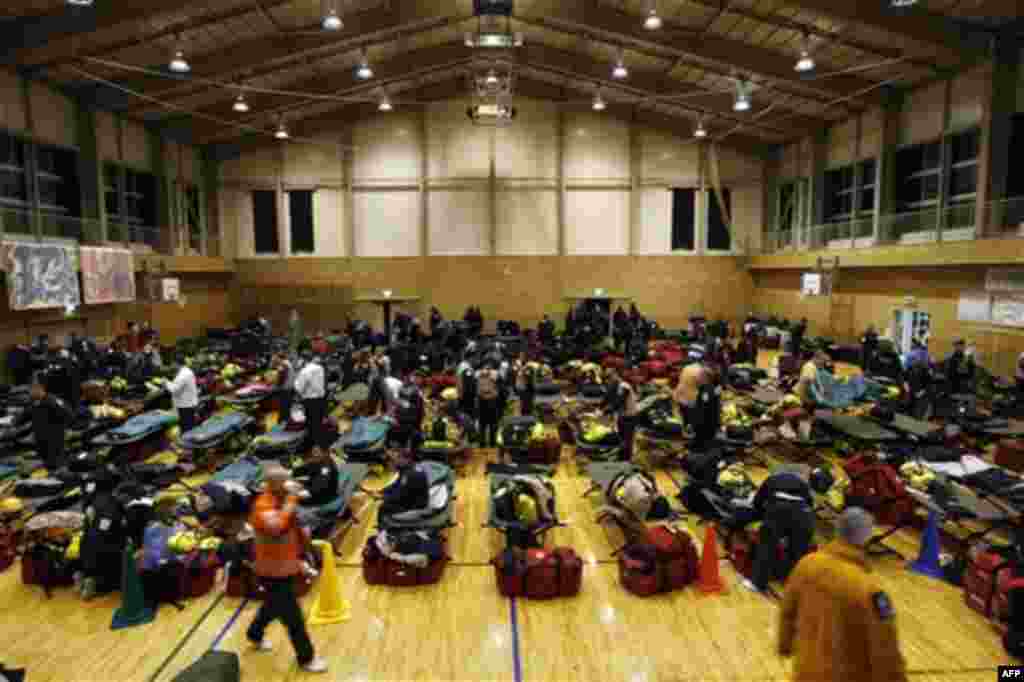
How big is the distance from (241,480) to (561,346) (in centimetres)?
1228

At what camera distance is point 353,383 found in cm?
1606

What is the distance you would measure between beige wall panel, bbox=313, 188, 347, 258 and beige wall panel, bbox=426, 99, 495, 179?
4.42m

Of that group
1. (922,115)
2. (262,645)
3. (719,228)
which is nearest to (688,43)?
(922,115)

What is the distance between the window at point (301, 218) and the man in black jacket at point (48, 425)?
60.8ft

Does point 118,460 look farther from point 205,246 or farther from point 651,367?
point 205,246

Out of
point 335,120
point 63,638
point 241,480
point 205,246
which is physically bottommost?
point 63,638

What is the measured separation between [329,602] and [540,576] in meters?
2.19

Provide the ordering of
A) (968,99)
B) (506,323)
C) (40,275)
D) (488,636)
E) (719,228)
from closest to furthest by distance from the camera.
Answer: (488,636) < (40,275) < (968,99) < (506,323) < (719,228)

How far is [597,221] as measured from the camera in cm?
2747

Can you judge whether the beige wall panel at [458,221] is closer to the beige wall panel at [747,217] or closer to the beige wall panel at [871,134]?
the beige wall panel at [747,217]

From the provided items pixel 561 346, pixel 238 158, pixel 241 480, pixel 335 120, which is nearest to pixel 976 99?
pixel 561 346

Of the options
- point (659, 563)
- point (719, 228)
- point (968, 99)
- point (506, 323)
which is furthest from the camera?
point (719, 228)

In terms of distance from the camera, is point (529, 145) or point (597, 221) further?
point (597, 221)

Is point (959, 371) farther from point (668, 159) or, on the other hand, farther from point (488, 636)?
point (668, 159)
